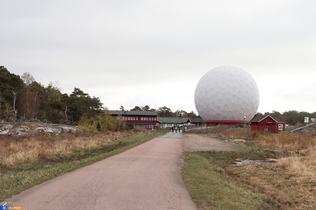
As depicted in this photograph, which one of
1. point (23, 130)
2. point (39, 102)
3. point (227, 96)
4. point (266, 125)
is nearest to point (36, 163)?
point (23, 130)

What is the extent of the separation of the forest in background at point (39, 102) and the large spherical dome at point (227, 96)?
12133mm

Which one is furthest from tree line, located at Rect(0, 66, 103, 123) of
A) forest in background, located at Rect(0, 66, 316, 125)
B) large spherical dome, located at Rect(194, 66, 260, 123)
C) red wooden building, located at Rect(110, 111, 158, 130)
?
large spherical dome, located at Rect(194, 66, 260, 123)

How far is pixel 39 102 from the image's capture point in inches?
2359

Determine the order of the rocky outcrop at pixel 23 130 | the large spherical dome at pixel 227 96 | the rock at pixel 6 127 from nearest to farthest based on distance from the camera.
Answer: the rocky outcrop at pixel 23 130 < the rock at pixel 6 127 < the large spherical dome at pixel 227 96

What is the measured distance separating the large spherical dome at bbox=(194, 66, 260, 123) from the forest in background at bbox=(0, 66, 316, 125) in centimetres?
1213

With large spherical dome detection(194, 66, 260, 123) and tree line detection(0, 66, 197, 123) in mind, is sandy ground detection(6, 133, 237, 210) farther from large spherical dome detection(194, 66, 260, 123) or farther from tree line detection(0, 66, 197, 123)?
large spherical dome detection(194, 66, 260, 123)

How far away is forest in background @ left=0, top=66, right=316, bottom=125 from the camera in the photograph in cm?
5056

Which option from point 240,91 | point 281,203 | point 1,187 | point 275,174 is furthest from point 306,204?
point 240,91

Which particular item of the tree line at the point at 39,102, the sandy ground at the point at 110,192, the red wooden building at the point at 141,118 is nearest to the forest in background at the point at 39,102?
the tree line at the point at 39,102

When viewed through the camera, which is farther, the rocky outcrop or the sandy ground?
the rocky outcrop

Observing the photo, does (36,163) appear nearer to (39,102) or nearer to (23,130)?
(23,130)

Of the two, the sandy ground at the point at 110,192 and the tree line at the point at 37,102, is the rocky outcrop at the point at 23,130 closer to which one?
the tree line at the point at 37,102

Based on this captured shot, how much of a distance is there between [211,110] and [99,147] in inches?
1703

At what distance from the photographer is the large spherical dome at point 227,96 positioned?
62.3 m
